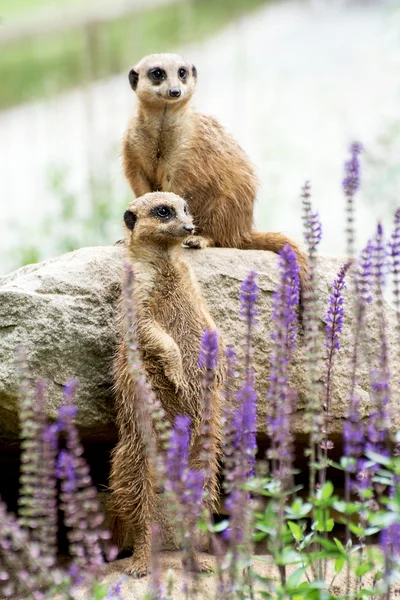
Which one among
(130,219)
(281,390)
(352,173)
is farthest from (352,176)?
(130,219)

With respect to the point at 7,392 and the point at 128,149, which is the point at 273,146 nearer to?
the point at 128,149

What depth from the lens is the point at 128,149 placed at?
4.79 metres

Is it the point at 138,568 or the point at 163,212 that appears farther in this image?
the point at 163,212

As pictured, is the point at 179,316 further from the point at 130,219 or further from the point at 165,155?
the point at 165,155

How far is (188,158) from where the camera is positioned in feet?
15.2

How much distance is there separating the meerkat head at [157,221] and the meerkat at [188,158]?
704 millimetres

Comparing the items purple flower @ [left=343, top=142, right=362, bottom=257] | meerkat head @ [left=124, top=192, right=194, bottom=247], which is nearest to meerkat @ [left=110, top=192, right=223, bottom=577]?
meerkat head @ [left=124, top=192, right=194, bottom=247]

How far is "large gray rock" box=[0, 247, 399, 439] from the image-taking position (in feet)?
11.3

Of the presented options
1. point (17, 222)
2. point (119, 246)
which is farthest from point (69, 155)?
point (119, 246)

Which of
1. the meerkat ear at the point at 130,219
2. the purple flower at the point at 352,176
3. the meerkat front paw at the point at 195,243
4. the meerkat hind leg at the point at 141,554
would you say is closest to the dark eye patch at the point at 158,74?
the meerkat front paw at the point at 195,243

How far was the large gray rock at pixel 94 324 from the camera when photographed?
136 inches

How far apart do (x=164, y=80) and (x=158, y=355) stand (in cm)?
172

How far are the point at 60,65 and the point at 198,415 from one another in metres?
6.93

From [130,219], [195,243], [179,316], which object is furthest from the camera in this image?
[195,243]
